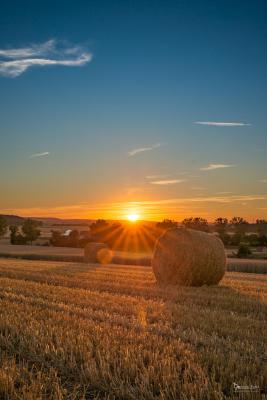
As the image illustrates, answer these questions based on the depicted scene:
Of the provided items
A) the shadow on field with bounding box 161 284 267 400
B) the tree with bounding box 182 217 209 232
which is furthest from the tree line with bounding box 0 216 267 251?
the shadow on field with bounding box 161 284 267 400

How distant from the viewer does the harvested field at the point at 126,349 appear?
15.0 ft

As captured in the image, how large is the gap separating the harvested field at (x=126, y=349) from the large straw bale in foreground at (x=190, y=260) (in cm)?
586

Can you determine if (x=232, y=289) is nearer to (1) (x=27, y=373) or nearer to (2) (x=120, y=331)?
(2) (x=120, y=331)

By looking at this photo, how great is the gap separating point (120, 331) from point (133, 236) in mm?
49100

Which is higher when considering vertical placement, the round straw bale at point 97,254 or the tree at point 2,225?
the tree at point 2,225

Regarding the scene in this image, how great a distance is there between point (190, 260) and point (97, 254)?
20084 mm

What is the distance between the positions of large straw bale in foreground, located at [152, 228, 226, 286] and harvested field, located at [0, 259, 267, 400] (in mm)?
5857

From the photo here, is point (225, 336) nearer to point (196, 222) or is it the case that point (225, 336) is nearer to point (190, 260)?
point (190, 260)

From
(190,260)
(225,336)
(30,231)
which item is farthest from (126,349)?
(30,231)

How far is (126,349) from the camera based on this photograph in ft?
18.5

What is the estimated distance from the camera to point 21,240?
66.2m

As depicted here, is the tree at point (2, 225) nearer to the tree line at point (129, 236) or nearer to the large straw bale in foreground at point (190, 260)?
the tree line at point (129, 236)

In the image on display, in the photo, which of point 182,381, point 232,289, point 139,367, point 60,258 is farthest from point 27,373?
point 60,258

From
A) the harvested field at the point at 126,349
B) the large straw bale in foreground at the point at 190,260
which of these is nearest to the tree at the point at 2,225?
the large straw bale in foreground at the point at 190,260
